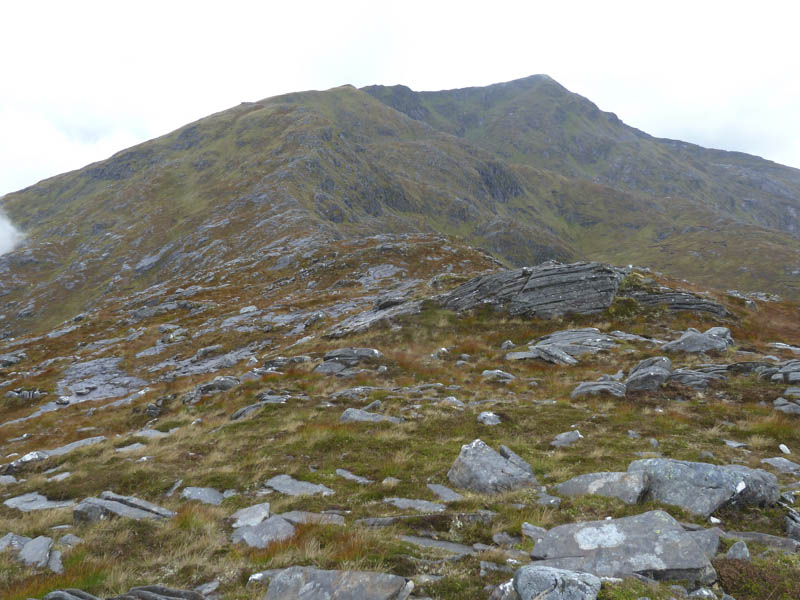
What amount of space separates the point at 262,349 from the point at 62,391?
17295 millimetres

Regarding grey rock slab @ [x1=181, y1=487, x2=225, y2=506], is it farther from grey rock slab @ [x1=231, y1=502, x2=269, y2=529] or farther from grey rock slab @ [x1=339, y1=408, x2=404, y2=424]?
grey rock slab @ [x1=339, y1=408, x2=404, y2=424]

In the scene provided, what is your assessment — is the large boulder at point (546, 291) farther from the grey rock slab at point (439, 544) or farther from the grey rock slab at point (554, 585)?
the grey rock slab at point (554, 585)

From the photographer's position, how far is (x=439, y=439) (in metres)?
15.0

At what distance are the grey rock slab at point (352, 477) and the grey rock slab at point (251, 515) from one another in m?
2.73

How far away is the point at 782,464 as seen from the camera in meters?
11.4

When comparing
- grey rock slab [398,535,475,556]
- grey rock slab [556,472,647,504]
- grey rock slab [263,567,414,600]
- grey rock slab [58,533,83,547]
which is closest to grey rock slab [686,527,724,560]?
grey rock slab [556,472,647,504]

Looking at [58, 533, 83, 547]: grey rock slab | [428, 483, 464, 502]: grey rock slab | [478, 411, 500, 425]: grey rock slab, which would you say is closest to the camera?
[58, 533, 83, 547]: grey rock slab

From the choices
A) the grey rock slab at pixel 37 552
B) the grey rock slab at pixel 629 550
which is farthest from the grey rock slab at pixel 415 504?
the grey rock slab at pixel 37 552

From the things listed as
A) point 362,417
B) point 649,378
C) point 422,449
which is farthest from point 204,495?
point 649,378

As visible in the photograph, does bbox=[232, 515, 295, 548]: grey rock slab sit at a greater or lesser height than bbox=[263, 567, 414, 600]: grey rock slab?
lesser

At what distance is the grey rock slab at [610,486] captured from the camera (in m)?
9.06

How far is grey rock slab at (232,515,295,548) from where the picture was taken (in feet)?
27.0

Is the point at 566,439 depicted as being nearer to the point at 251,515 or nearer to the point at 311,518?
the point at 311,518

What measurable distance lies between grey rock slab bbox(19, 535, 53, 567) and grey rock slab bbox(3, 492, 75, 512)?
10.8 ft
